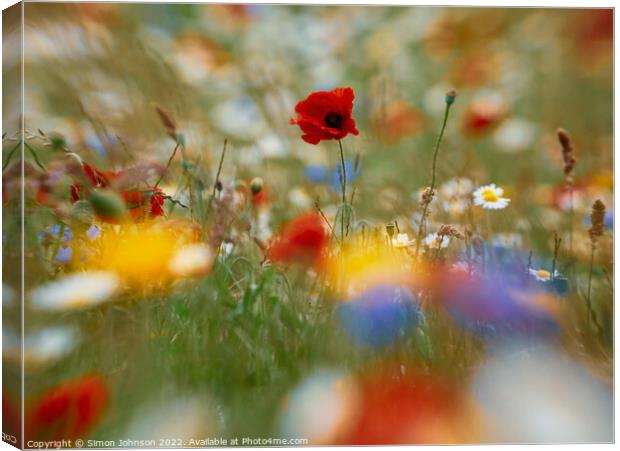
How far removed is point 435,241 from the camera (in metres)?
1.78

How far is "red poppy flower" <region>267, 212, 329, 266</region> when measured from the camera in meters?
1.75

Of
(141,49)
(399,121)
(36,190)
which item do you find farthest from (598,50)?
(36,190)

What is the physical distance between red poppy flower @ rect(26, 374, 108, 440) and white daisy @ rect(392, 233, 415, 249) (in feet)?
1.88

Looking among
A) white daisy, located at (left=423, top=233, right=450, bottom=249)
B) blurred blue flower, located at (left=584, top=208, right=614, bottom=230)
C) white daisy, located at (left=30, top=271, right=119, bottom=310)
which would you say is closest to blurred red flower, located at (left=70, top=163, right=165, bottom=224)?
white daisy, located at (left=30, top=271, right=119, bottom=310)

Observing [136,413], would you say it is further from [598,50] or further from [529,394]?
[598,50]

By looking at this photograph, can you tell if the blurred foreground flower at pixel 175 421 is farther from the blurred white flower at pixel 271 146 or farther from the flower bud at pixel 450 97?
the flower bud at pixel 450 97

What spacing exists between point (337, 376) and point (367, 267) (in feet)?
0.66

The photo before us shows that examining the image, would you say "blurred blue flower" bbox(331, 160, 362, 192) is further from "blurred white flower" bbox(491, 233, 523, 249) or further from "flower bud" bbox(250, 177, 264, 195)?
"blurred white flower" bbox(491, 233, 523, 249)

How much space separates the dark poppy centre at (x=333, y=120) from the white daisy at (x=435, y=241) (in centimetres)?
26

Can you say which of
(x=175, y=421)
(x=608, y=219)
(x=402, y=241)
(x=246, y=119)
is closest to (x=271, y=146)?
(x=246, y=119)

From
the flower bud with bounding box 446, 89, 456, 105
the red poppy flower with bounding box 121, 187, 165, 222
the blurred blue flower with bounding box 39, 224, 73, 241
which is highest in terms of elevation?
the flower bud with bounding box 446, 89, 456, 105

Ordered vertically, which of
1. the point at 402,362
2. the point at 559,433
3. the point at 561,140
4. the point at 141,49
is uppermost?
the point at 141,49

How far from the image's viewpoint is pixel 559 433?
1802 mm

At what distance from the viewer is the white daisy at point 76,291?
1689 mm
